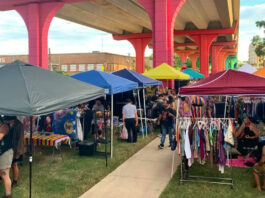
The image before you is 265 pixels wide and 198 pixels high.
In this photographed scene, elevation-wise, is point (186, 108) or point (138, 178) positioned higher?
point (186, 108)

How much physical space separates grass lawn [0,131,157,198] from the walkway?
0.22 meters

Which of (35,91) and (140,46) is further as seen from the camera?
(140,46)

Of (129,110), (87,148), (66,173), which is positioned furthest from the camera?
(129,110)

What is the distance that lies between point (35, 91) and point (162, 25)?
11.7 m

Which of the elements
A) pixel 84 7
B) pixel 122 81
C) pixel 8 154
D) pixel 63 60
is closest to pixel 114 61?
pixel 63 60

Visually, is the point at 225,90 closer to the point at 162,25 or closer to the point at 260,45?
the point at 162,25

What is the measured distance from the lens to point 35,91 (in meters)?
5.42

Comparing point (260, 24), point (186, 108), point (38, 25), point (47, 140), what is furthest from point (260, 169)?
point (260, 24)

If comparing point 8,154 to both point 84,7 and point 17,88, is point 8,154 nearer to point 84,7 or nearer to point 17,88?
point 17,88

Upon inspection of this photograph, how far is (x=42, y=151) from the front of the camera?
29.0 feet

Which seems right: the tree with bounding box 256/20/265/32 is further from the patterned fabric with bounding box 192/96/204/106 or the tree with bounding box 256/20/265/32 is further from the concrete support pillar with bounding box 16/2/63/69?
the patterned fabric with bounding box 192/96/204/106

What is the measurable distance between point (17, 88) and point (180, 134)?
337 centimetres

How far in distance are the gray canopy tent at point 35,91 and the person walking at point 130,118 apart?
2.51 m

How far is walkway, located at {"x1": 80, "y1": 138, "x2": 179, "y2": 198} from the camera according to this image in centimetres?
574
